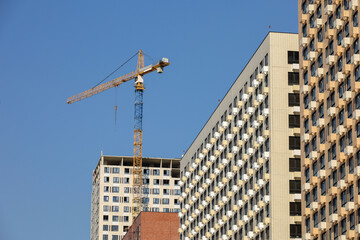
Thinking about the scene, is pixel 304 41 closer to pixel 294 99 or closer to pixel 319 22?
pixel 319 22

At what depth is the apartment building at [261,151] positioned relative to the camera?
119 meters

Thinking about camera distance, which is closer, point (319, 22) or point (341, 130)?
point (341, 130)

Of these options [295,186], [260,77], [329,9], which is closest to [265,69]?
[260,77]

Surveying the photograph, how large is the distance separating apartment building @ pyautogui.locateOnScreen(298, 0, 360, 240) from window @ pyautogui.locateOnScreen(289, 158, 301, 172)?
10.2 metres

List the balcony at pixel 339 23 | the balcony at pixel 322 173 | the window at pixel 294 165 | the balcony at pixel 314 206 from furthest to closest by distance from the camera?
1. the window at pixel 294 165
2. the balcony at pixel 314 206
3. the balcony at pixel 322 173
4. the balcony at pixel 339 23

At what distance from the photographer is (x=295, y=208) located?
392ft

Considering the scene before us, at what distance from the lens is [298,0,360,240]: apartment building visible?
94.5 meters

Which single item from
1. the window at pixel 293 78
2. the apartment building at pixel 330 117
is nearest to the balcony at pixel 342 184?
the apartment building at pixel 330 117

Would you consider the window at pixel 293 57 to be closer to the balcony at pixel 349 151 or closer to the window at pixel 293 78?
the window at pixel 293 78

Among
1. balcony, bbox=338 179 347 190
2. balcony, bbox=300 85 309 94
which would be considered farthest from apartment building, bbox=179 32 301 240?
balcony, bbox=338 179 347 190

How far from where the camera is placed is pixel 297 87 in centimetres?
12350

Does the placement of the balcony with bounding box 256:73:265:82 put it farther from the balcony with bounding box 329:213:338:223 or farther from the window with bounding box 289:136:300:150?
the balcony with bounding box 329:213:338:223

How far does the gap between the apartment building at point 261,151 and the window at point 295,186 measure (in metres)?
0.13

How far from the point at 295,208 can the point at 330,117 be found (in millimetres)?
21331
